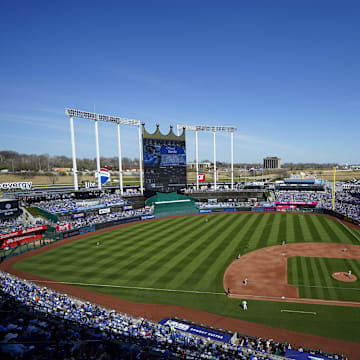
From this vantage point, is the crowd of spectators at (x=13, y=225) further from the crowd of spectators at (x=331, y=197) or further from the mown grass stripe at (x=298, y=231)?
the crowd of spectators at (x=331, y=197)

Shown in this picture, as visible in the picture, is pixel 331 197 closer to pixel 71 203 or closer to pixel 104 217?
pixel 104 217

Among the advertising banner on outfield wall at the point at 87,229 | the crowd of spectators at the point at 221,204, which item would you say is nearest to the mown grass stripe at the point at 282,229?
the crowd of spectators at the point at 221,204

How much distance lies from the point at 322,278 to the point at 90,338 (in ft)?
69.1

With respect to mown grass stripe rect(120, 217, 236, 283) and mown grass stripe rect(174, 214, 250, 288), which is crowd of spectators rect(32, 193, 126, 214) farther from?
mown grass stripe rect(174, 214, 250, 288)

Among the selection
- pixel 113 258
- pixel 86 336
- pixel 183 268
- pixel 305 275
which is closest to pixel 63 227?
pixel 113 258

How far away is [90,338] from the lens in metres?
12.4

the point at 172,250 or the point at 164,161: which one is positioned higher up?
the point at 164,161

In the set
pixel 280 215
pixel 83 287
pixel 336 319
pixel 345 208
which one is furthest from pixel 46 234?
pixel 345 208

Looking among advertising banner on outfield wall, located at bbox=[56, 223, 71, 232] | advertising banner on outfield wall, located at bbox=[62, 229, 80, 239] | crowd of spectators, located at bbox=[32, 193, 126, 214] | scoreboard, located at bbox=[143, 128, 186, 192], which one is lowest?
advertising banner on outfield wall, located at bbox=[62, 229, 80, 239]

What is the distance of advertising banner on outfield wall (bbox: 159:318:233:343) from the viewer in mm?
14784

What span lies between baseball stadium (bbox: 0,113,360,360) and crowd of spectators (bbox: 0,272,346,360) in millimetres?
96

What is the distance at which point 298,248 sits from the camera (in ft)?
111

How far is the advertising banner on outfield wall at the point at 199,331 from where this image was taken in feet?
48.5

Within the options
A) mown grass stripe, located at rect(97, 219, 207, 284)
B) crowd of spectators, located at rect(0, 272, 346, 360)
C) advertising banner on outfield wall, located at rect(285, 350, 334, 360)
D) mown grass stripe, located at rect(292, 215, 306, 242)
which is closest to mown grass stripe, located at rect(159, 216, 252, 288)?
mown grass stripe, located at rect(97, 219, 207, 284)
